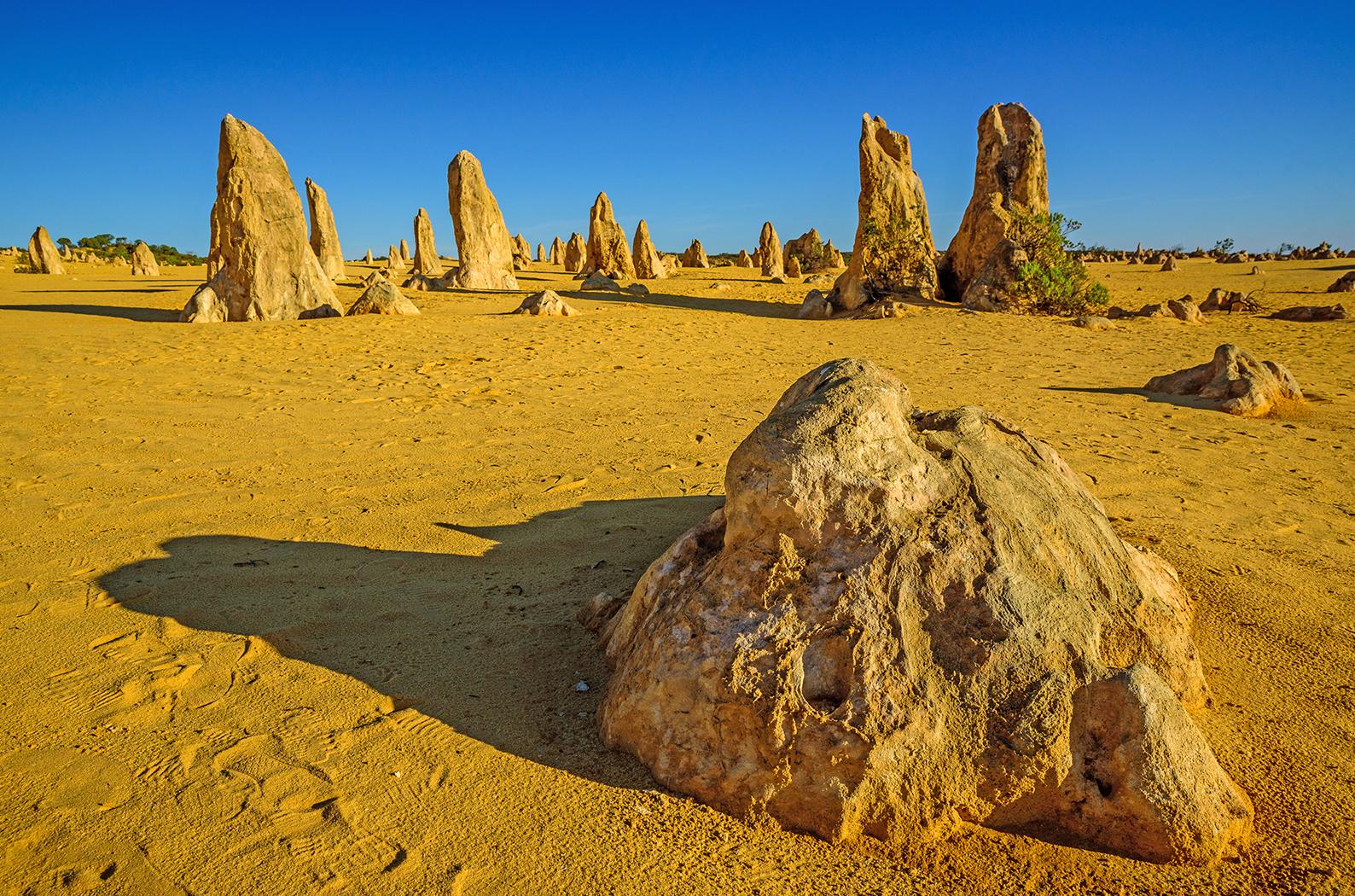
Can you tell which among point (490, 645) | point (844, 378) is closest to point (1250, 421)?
point (844, 378)

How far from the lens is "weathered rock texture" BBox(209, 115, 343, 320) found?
43.2 feet

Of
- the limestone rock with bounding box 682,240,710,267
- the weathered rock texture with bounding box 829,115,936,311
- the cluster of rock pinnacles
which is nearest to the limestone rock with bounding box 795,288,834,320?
the weathered rock texture with bounding box 829,115,936,311

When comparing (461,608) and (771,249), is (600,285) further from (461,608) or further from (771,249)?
(461,608)

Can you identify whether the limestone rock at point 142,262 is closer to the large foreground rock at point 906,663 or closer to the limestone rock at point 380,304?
the limestone rock at point 380,304

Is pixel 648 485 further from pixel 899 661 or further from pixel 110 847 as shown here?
pixel 110 847

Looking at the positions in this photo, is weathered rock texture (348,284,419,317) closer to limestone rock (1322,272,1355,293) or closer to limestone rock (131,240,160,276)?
limestone rock (131,240,160,276)

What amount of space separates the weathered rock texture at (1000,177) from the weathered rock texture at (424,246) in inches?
654

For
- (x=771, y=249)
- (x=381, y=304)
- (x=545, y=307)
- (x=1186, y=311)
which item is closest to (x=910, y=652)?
(x=545, y=307)

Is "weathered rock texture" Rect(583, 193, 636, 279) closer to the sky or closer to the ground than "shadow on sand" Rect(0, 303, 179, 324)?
closer to the sky

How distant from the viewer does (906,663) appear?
2.17 meters

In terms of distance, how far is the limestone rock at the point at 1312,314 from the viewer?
1409 cm

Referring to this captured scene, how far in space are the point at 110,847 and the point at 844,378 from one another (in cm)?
234

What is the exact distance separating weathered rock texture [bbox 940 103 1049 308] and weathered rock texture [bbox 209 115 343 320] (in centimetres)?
1202

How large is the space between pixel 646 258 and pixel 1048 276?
16424mm
